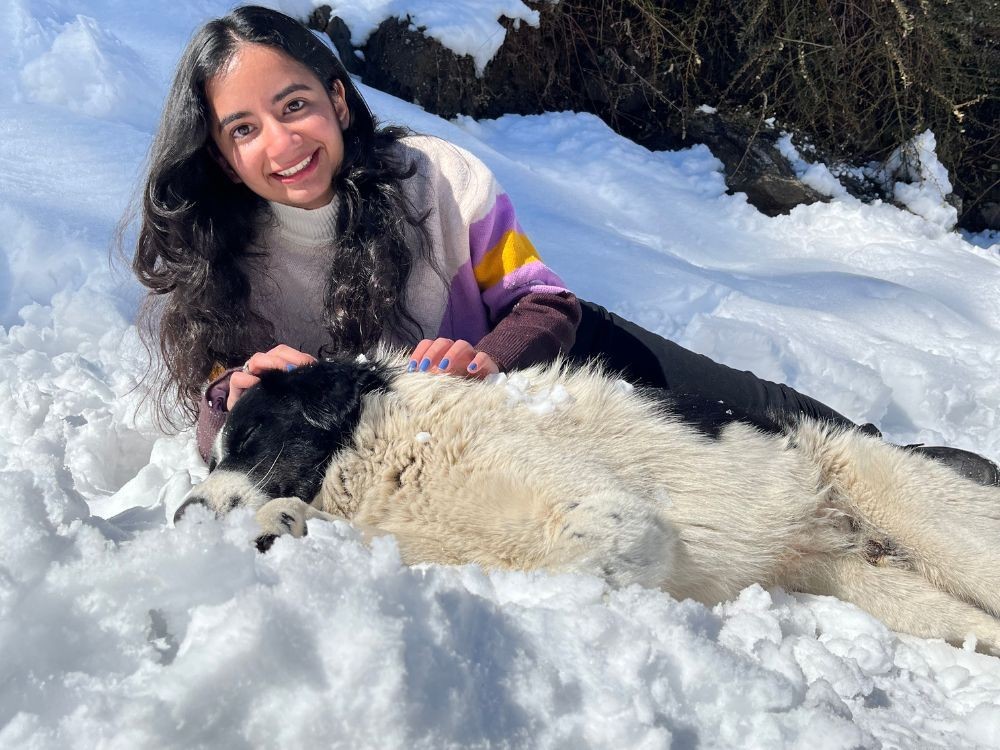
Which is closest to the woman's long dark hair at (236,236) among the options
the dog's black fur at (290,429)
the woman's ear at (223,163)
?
the woman's ear at (223,163)

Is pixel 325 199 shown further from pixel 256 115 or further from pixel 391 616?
pixel 391 616

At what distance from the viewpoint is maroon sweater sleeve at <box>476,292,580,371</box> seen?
99.7 inches

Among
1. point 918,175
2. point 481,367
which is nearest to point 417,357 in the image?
point 481,367

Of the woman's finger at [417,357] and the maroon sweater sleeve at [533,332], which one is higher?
the maroon sweater sleeve at [533,332]

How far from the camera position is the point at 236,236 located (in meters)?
2.77

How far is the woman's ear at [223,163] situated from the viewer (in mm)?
2705

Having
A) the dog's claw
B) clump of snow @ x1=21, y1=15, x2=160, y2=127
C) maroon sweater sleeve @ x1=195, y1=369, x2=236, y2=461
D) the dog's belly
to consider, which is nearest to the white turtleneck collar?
maroon sweater sleeve @ x1=195, y1=369, x2=236, y2=461

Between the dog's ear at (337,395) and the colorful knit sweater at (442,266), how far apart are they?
538 millimetres

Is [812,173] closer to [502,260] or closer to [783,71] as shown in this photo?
[783,71]

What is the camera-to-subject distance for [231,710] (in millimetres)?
1114

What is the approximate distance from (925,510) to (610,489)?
3.52 feet

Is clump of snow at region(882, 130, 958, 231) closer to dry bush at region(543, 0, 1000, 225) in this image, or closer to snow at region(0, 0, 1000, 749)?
dry bush at region(543, 0, 1000, 225)

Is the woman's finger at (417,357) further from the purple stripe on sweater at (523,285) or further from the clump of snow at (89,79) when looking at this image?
the clump of snow at (89,79)

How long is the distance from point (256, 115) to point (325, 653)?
1.87 meters
